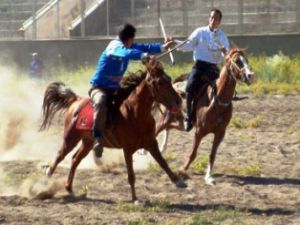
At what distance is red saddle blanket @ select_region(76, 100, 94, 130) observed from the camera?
35.6ft

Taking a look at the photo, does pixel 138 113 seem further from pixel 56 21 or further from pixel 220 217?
pixel 56 21

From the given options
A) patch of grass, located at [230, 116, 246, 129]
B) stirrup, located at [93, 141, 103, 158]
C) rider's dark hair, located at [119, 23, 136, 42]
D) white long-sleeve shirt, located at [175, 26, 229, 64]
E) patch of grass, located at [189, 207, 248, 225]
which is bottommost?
patch of grass, located at [230, 116, 246, 129]

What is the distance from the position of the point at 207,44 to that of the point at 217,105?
887 mm

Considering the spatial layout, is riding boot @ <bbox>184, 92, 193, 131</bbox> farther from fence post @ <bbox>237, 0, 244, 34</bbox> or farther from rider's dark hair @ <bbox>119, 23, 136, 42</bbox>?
fence post @ <bbox>237, 0, 244, 34</bbox>

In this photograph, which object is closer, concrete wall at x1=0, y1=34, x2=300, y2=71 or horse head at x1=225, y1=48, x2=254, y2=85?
horse head at x1=225, y1=48, x2=254, y2=85

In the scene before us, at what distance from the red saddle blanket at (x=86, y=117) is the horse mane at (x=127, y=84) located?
45 cm

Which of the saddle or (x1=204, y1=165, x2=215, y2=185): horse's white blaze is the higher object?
the saddle

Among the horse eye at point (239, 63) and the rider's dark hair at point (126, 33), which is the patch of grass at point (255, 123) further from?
the rider's dark hair at point (126, 33)

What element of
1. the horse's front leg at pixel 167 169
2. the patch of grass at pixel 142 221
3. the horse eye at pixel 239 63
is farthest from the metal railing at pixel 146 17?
the patch of grass at pixel 142 221

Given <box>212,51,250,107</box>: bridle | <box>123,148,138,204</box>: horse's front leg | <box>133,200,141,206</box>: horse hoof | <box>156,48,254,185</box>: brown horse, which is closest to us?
<box>133,200,141,206</box>: horse hoof

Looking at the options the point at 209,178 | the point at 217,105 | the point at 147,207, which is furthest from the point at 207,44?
the point at 147,207

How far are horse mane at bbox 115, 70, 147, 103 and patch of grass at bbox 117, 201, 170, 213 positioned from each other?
1357mm

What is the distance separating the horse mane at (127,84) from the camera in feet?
34.6

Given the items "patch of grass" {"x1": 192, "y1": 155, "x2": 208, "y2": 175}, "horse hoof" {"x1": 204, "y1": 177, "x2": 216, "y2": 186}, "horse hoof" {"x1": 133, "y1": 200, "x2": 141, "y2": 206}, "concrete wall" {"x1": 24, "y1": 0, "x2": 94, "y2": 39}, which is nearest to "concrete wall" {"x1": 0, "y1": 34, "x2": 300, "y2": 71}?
"concrete wall" {"x1": 24, "y1": 0, "x2": 94, "y2": 39}
